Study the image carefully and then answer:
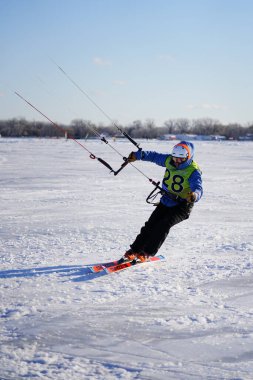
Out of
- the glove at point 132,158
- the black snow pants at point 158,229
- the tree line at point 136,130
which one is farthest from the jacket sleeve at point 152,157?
the tree line at point 136,130

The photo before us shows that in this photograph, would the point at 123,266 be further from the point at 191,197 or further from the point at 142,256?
the point at 191,197

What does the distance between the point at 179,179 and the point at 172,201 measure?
0.94ft

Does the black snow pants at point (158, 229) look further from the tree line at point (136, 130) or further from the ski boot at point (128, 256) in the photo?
the tree line at point (136, 130)

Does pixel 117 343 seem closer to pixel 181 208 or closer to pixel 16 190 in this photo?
pixel 181 208

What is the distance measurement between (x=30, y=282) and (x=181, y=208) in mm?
1971

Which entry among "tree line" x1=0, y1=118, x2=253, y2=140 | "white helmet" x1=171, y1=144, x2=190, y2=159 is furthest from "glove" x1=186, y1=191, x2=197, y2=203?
"tree line" x1=0, y1=118, x2=253, y2=140

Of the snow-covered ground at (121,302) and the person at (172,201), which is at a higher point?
the person at (172,201)

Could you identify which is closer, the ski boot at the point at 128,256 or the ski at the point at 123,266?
the ski at the point at 123,266

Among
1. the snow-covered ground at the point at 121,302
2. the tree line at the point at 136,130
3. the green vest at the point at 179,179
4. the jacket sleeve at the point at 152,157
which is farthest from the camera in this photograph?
the tree line at the point at 136,130

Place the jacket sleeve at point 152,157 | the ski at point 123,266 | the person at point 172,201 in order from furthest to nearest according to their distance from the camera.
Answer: the jacket sleeve at point 152,157, the person at point 172,201, the ski at point 123,266

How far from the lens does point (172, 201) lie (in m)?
5.05

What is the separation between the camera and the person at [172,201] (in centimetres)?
483

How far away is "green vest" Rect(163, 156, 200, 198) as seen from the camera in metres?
5.00

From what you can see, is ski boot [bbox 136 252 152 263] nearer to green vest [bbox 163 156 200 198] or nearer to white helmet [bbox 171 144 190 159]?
green vest [bbox 163 156 200 198]
